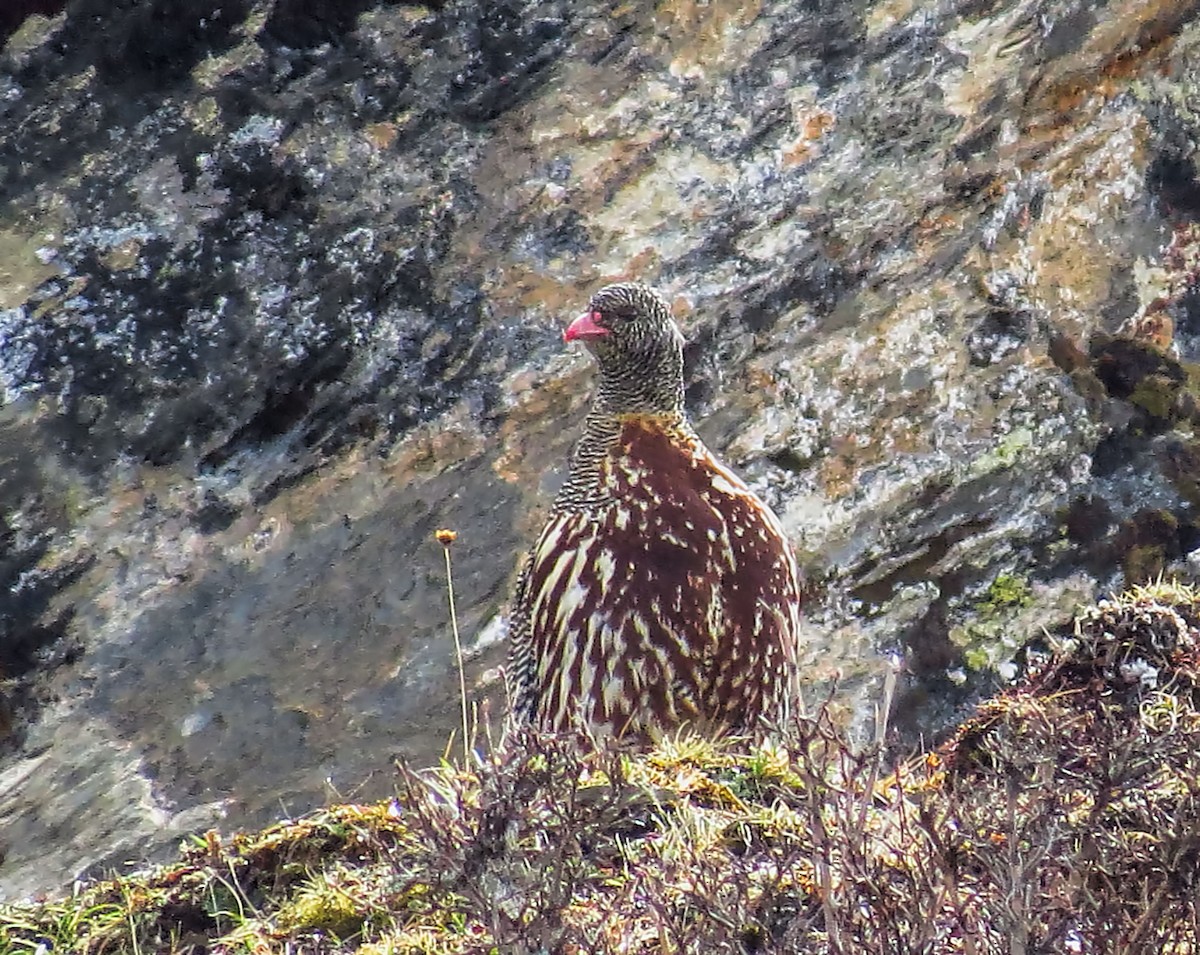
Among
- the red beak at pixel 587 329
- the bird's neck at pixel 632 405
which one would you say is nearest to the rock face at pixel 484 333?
the bird's neck at pixel 632 405

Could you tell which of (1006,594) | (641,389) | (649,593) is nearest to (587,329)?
(641,389)

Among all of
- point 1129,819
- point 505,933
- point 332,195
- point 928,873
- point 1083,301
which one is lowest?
point 1083,301

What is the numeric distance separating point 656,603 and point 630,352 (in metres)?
0.97

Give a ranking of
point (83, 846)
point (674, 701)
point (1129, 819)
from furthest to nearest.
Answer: point (83, 846)
point (674, 701)
point (1129, 819)

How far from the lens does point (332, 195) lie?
25.9ft

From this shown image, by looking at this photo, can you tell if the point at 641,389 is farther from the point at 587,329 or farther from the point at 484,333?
the point at 484,333

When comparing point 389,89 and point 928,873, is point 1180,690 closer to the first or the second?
point 928,873

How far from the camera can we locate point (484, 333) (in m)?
7.96

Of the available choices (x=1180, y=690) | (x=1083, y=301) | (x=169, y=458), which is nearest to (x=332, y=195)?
(x=169, y=458)

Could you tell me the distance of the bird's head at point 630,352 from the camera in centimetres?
592

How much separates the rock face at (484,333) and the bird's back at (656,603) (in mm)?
1713

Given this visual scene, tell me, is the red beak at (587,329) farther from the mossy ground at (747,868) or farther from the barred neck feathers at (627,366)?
the mossy ground at (747,868)

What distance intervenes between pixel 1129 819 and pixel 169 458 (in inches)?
204

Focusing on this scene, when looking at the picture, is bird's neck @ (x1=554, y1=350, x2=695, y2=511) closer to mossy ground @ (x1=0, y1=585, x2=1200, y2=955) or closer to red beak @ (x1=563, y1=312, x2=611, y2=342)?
red beak @ (x1=563, y1=312, x2=611, y2=342)
